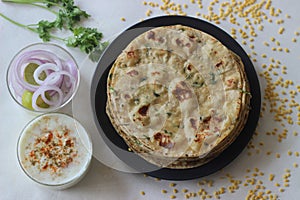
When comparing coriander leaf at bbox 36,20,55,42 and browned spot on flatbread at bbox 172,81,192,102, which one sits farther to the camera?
coriander leaf at bbox 36,20,55,42

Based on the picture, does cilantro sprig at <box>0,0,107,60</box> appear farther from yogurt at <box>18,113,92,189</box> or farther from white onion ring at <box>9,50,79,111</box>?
yogurt at <box>18,113,92,189</box>

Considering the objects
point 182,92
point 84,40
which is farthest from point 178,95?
point 84,40

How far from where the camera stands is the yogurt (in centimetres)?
435

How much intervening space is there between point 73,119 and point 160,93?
733 mm

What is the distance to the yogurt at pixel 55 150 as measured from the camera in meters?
4.35

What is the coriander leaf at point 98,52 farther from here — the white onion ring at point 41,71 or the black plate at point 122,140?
the white onion ring at point 41,71

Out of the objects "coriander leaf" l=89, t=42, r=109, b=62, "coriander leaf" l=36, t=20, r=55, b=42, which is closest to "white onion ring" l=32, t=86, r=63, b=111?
"coriander leaf" l=89, t=42, r=109, b=62

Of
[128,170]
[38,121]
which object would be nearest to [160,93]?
[128,170]

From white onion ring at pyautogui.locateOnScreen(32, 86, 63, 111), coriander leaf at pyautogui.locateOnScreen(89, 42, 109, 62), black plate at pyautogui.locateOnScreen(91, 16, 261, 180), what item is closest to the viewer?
black plate at pyautogui.locateOnScreen(91, 16, 261, 180)

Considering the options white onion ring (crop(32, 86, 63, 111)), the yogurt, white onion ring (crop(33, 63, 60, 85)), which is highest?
white onion ring (crop(33, 63, 60, 85))

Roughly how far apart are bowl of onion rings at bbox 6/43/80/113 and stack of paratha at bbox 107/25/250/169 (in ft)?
1.49

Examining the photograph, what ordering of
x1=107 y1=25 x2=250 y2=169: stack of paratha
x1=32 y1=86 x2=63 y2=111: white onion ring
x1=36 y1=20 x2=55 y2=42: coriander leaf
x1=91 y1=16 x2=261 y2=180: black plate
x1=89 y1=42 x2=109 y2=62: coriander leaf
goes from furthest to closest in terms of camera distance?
x1=36 y1=20 x2=55 y2=42: coriander leaf < x1=89 y1=42 x2=109 y2=62: coriander leaf < x1=32 y1=86 x2=63 y2=111: white onion ring < x1=91 y1=16 x2=261 y2=180: black plate < x1=107 y1=25 x2=250 y2=169: stack of paratha

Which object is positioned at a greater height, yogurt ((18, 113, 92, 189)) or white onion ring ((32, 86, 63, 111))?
white onion ring ((32, 86, 63, 111))

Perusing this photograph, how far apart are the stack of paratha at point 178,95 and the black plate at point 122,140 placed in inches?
3.8
